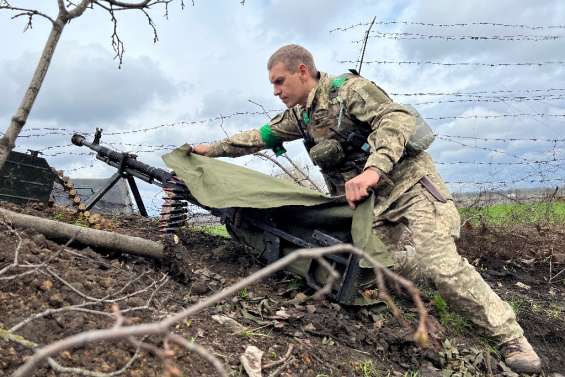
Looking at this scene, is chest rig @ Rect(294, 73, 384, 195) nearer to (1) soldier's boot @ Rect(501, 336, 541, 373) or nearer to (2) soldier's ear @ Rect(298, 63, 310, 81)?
(2) soldier's ear @ Rect(298, 63, 310, 81)

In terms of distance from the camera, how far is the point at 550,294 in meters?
5.91

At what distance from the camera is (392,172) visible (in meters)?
4.14

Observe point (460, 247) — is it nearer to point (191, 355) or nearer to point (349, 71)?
point (349, 71)

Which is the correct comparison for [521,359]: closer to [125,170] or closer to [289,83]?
[289,83]

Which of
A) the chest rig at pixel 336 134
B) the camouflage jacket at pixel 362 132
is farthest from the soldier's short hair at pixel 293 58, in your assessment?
the chest rig at pixel 336 134

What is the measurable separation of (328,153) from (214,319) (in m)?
1.62

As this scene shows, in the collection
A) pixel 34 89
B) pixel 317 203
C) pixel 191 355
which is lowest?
pixel 191 355

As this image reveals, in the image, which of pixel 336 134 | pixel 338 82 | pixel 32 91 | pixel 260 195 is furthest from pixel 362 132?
pixel 32 91

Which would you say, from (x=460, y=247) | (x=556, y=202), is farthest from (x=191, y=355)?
(x=556, y=202)

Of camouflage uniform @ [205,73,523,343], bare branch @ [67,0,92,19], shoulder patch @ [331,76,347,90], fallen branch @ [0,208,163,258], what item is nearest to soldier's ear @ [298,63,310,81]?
camouflage uniform @ [205,73,523,343]

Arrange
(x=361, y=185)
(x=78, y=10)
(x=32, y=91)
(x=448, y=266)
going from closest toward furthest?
(x=32, y=91), (x=78, y=10), (x=361, y=185), (x=448, y=266)

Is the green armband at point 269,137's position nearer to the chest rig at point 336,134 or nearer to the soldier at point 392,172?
the soldier at point 392,172

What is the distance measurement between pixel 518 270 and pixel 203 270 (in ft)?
14.3

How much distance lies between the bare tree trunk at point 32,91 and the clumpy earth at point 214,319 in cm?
44
